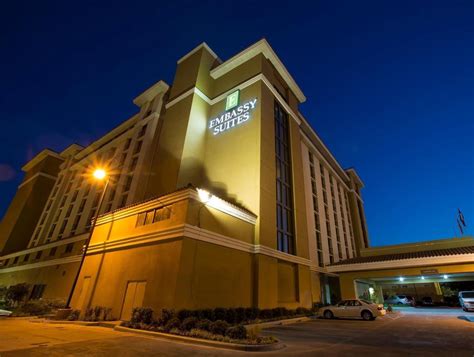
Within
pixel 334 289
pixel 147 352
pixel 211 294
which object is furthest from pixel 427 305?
pixel 147 352

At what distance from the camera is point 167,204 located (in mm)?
17500

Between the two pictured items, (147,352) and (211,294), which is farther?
(211,294)

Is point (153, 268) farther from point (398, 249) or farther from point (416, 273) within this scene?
point (398, 249)

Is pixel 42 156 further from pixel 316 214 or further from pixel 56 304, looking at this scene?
pixel 316 214

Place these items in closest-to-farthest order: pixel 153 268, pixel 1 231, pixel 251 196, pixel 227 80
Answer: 1. pixel 153 268
2. pixel 251 196
3. pixel 227 80
4. pixel 1 231

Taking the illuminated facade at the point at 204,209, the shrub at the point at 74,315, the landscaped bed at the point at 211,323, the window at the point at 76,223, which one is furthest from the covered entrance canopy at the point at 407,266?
the window at the point at 76,223

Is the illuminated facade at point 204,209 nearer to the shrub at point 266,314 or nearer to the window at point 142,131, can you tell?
the window at point 142,131

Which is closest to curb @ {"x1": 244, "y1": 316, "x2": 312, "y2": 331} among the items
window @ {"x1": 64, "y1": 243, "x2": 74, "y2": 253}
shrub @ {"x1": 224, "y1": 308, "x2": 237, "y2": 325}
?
shrub @ {"x1": 224, "y1": 308, "x2": 237, "y2": 325}

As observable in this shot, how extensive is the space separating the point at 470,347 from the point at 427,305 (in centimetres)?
4313

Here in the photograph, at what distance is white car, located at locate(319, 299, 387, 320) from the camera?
19828 mm

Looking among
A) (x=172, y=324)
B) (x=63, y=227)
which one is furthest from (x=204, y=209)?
(x=63, y=227)

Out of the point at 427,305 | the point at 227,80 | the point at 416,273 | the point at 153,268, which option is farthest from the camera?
the point at 427,305

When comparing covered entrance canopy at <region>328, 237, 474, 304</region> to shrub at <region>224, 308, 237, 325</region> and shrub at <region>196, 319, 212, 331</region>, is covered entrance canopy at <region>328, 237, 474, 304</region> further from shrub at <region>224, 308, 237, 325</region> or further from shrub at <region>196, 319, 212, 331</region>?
shrub at <region>196, 319, 212, 331</region>

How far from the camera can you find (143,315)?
1373 centimetres
